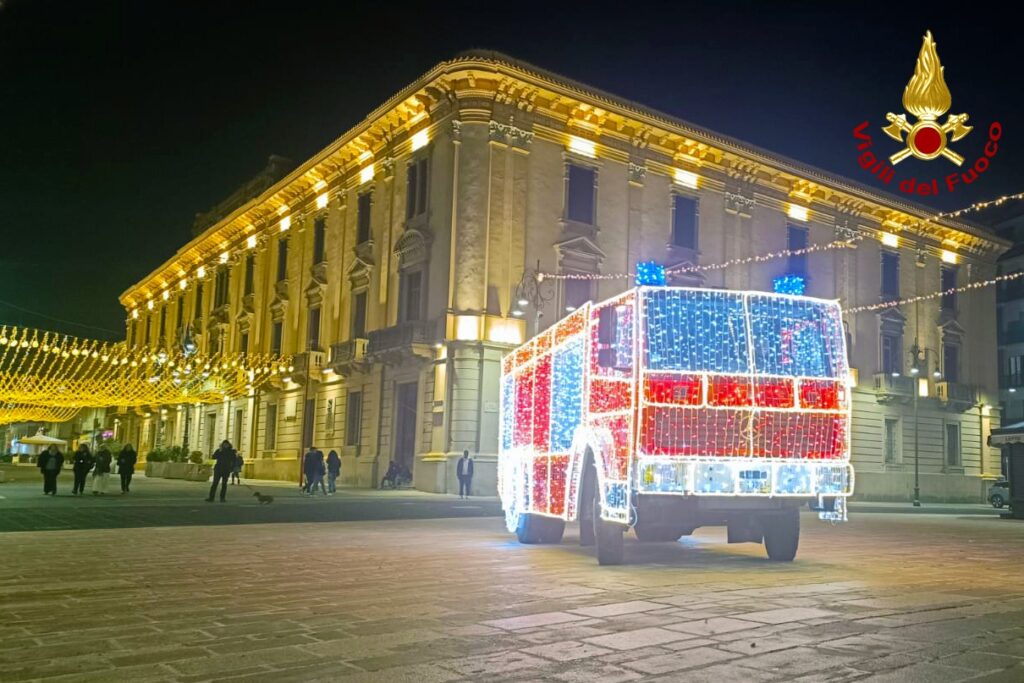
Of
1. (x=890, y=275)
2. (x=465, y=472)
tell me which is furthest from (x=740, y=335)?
(x=890, y=275)

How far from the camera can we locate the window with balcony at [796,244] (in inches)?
1522

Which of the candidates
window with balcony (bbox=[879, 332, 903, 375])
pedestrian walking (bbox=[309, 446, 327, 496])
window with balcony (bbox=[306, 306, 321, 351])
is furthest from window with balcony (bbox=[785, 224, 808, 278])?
pedestrian walking (bbox=[309, 446, 327, 496])

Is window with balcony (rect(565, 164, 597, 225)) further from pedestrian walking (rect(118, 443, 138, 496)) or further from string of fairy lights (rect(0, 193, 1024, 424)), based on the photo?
pedestrian walking (rect(118, 443, 138, 496))

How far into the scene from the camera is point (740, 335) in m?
10.0

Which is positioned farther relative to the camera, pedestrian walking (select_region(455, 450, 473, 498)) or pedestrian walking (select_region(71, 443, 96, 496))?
pedestrian walking (select_region(455, 450, 473, 498))

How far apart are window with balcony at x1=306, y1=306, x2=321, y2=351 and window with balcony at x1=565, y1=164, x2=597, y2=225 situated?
41.4ft

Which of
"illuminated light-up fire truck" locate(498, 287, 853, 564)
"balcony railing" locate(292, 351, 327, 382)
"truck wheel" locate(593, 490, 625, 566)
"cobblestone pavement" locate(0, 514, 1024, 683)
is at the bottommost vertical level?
"cobblestone pavement" locate(0, 514, 1024, 683)

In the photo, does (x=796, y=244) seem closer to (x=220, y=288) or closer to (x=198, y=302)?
(x=220, y=288)

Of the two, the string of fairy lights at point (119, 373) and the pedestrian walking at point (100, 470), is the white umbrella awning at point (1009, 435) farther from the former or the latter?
the pedestrian walking at point (100, 470)

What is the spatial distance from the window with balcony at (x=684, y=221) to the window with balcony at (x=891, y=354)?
40.8 ft

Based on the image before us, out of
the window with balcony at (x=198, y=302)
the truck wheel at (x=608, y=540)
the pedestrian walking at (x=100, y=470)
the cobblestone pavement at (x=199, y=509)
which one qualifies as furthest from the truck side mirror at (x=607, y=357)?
the window with balcony at (x=198, y=302)

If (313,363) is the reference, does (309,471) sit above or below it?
below

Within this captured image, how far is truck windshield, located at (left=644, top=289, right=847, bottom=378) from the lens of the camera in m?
9.76

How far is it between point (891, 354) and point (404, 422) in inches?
912
